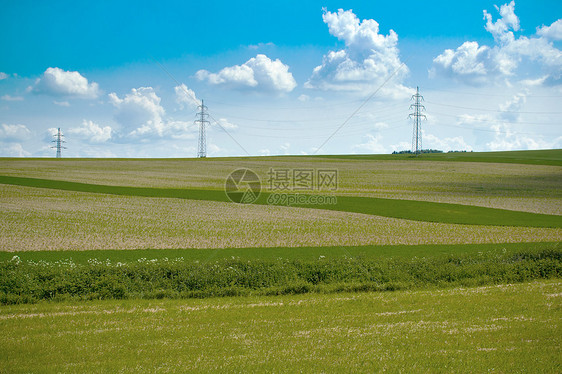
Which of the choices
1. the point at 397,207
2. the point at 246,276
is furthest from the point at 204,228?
the point at 397,207

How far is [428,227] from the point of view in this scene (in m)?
34.1

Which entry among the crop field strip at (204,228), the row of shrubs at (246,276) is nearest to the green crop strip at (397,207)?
the crop field strip at (204,228)

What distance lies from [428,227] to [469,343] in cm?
2347

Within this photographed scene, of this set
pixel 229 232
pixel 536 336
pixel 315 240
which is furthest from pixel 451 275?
pixel 229 232

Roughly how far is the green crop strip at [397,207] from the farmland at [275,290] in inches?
16.4
